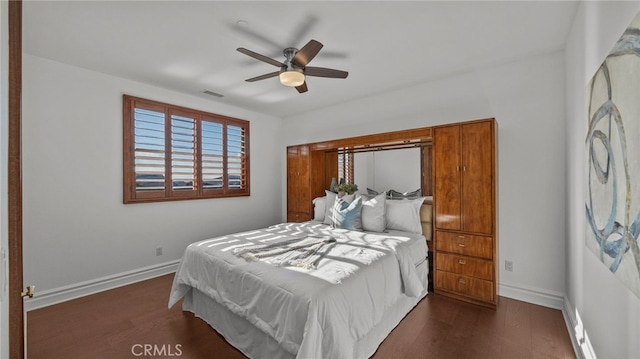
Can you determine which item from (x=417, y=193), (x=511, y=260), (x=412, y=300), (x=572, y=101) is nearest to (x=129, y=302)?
(x=412, y=300)

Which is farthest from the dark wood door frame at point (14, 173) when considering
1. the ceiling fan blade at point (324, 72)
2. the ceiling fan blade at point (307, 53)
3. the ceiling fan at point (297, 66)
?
the ceiling fan blade at point (324, 72)

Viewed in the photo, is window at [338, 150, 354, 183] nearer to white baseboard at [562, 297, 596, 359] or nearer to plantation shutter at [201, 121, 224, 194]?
plantation shutter at [201, 121, 224, 194]

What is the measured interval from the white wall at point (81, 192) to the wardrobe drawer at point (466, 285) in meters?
3.59

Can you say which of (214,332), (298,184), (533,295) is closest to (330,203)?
(298,184)

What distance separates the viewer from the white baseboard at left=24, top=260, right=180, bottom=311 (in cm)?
281

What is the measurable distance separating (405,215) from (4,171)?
3.25 metres

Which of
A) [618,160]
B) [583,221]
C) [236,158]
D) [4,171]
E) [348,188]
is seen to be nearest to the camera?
[4,171]

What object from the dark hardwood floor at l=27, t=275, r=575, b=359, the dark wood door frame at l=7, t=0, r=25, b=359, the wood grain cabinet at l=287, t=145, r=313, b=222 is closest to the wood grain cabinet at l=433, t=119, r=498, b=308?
the dark hardwood floor at l=27, t=275, r=575, b=359

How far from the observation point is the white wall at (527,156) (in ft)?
8.96

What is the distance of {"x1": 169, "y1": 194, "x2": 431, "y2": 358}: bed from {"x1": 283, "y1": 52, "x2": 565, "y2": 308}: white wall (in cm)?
104

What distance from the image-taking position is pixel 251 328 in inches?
79.9

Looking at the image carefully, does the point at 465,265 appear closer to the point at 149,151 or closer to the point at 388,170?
the point at 388,170

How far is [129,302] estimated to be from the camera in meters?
2.92

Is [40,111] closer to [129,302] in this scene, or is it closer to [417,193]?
[129,302]
